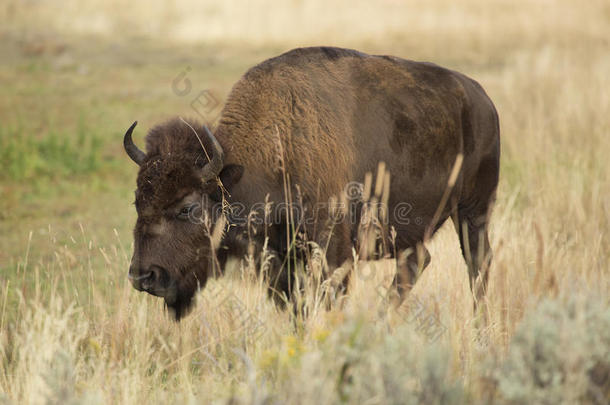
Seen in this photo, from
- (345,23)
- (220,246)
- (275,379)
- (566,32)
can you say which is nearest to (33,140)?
(220,246)

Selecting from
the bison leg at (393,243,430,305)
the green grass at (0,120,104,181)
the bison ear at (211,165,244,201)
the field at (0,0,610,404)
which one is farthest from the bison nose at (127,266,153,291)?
the green grass at (0,120,104,181)

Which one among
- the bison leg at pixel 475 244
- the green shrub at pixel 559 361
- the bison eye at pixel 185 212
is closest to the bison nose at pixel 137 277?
the bison eye at pixel 185 212

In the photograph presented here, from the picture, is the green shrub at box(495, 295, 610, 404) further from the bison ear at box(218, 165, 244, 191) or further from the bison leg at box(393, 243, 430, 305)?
the bison ear at box(218, 165, 244, 191)

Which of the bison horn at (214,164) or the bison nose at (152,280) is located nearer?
the bison nose at (152,280)

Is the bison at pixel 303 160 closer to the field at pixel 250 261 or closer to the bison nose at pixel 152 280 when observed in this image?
the bison nose at pixel 152 280

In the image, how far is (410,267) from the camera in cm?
571

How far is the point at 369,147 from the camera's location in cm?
505

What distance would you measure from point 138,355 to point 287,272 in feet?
3.95

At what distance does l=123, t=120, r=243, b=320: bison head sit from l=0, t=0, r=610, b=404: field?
0.25 m

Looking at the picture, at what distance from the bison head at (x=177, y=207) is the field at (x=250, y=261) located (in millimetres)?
246

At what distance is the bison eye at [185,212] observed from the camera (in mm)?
4500

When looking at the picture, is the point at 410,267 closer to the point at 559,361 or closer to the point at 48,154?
the point at 559,361

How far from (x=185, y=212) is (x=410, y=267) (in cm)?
199

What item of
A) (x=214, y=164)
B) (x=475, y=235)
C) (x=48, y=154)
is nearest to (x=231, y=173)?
(x=214, y=164)
